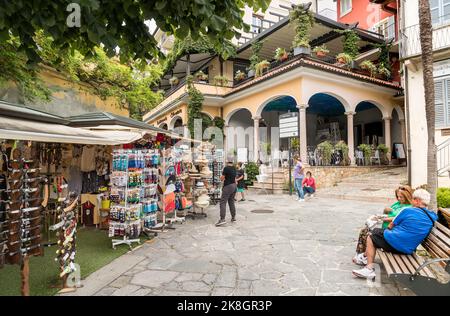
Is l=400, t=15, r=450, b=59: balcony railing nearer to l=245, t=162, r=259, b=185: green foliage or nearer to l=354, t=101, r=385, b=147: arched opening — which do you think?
l=354, t=101, r=385, b=147: arched opening

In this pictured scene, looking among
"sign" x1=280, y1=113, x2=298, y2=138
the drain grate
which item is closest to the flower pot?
"sign" x1=280, y1=113, x2=298, y2=138

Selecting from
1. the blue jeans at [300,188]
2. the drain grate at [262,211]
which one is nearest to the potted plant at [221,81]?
the blue jeans at [300,188]

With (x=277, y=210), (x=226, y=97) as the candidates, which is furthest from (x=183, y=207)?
(x=226, y=97)

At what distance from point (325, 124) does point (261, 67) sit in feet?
24.9

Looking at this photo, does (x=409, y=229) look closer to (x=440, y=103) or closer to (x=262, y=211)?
(x=262, y=211)

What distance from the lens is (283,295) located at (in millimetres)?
3578

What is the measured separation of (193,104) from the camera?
18.8m

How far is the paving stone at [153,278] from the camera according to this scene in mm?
3955

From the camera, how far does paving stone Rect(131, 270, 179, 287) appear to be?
396 cm

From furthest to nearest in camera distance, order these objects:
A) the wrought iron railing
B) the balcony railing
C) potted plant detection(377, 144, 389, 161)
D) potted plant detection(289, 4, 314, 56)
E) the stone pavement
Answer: potted plant detection(377, 144, 389, 161), potted plant detection(289, 4, 314, 56), the balcony railing, the wrought iron railing, the stone pavement

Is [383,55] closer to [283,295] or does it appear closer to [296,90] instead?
[296,90]

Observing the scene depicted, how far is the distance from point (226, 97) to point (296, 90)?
5.88m

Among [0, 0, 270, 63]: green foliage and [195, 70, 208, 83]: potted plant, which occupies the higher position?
[195, 70, 208, 83]: potted plant
